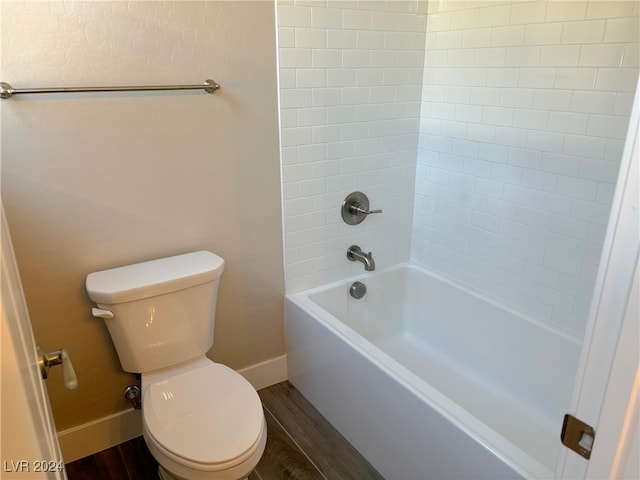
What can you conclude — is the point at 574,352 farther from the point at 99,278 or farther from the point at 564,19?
the point at 99,278

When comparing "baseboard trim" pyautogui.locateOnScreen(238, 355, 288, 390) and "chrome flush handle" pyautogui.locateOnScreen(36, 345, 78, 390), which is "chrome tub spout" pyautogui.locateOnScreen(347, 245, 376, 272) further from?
"chrome flush handle" pyautogui.locateOnScreen(36, 345, 78, 390)

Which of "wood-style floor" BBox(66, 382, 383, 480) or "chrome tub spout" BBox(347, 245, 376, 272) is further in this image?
"chrome tub spout" BBox(347, 245, 376, 272)

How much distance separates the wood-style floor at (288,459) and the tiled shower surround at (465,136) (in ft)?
2.14

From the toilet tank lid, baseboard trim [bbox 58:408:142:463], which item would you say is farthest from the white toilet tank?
baseboard trim [bbox 58:408:142:463]

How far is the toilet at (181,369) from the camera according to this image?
147cm

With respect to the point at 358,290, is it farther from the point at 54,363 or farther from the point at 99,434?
the point at 54,363

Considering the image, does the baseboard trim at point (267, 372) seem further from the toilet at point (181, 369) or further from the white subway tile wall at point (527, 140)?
the white subway tile wall at point (527, 140)

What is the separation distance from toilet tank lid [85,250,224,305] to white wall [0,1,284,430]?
0.07 metres

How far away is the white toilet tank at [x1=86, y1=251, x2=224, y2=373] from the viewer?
1.67 meters

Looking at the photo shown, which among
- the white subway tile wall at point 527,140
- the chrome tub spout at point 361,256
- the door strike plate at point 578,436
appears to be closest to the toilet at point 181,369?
the chrome tub spout at point 361,256

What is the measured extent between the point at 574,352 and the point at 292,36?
1705 millimetres

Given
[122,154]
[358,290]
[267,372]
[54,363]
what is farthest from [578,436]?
[267,372]

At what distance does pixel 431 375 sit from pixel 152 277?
1.38m

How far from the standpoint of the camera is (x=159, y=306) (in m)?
1.74
